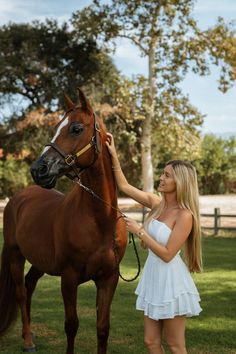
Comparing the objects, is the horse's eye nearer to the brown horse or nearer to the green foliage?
the brown horse

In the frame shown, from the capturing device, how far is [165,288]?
3418 millimetres

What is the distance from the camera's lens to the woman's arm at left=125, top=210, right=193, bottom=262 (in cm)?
340

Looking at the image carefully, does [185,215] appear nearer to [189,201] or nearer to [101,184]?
[189,201]

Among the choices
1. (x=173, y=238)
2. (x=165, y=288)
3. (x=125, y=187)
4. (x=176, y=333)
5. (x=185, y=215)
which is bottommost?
(x=176, y=333)

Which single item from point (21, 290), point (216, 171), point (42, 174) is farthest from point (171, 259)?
point (216, 171)

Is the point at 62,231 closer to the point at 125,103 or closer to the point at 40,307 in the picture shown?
the point at 40,307

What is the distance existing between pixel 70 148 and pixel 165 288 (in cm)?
127

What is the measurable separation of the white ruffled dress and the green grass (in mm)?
1943

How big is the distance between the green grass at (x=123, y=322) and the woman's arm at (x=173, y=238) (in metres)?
2.19

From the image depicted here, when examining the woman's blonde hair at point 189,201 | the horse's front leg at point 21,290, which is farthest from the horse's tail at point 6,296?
the woman's blonde hair at point 189,201

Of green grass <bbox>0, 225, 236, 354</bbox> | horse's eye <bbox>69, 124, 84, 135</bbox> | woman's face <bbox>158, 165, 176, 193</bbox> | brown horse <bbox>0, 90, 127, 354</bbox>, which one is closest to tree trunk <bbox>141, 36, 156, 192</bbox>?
green grass <bbox>0, 225, 236, 354</bbox>

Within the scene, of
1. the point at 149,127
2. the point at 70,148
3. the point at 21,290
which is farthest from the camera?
the point at 149,127

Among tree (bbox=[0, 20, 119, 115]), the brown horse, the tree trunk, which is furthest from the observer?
tree (bbox=[0, 20, 119, 115])

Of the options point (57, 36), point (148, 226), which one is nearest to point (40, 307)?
point (148, 226)
